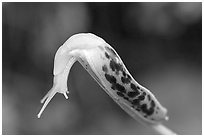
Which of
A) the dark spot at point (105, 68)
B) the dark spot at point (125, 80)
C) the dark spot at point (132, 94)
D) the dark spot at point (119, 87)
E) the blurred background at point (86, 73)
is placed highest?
the dark spot at point (105, 68)

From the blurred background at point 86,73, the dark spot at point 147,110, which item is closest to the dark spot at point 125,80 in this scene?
the dark spot at point 147,110

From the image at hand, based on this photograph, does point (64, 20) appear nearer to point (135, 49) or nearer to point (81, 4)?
point (81, 4)

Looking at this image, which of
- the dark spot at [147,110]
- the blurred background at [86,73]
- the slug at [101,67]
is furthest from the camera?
the blurred background at [86,73]

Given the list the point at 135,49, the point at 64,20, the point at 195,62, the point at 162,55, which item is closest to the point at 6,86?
the point at 64,20

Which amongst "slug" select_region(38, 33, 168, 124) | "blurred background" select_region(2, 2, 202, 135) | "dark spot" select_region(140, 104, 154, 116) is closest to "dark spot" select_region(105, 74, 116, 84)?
"slug" select_region(38, 33, 168, 124)

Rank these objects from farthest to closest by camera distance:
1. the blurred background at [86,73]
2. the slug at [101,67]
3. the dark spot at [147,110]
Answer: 1. the blurred background at [86,73]
2. the dark spot at [147,110]
3. the slug at [101,67]

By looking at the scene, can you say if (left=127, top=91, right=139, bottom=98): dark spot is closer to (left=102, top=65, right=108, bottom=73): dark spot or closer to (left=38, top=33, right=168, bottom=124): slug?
(left=38, top=33, right=168, bottom=124): slug

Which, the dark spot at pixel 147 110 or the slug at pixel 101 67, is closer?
the slug at pixel 101 67

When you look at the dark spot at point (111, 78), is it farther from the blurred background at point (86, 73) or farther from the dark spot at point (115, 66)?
the blurred background at point (86, 73)

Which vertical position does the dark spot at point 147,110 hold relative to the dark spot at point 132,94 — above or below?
below
